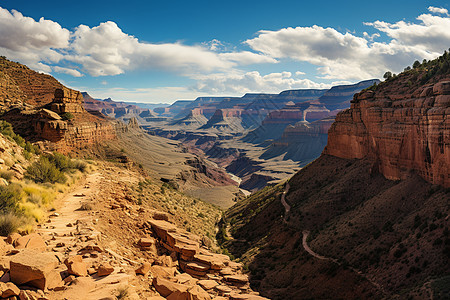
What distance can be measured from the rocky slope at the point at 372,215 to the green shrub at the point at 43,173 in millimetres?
20822

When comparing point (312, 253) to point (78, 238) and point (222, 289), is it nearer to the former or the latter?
point (222, 289)

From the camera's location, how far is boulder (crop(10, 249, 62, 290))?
429 inches

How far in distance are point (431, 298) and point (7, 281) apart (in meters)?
21.1

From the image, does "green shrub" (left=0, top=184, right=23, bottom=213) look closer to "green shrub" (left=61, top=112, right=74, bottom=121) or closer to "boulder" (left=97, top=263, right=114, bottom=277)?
"boulder" (left=97, top=263, right=114, bottom=277)

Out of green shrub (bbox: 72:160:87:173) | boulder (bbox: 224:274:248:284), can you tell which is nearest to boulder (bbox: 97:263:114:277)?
boulder (bbox: 224:274:248:284)

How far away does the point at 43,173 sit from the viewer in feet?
82.6

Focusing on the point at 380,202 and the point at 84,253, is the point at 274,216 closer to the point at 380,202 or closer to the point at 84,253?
the point at 380,202

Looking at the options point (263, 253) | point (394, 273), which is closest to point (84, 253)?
point (394, 273)

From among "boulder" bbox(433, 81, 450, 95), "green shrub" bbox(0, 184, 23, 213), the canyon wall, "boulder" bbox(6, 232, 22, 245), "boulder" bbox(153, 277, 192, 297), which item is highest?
"boulder" bbox(433, 81, 450, 95)

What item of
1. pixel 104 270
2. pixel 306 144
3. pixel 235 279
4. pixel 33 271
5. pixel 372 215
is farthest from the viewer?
pixel 306 144

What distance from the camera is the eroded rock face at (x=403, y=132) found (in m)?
29.5

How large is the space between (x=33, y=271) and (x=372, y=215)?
31.2 m

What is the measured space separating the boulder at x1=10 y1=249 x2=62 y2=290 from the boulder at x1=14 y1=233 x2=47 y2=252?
195cm

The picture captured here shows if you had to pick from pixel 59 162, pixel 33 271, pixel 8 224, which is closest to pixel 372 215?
pixel 33 271
